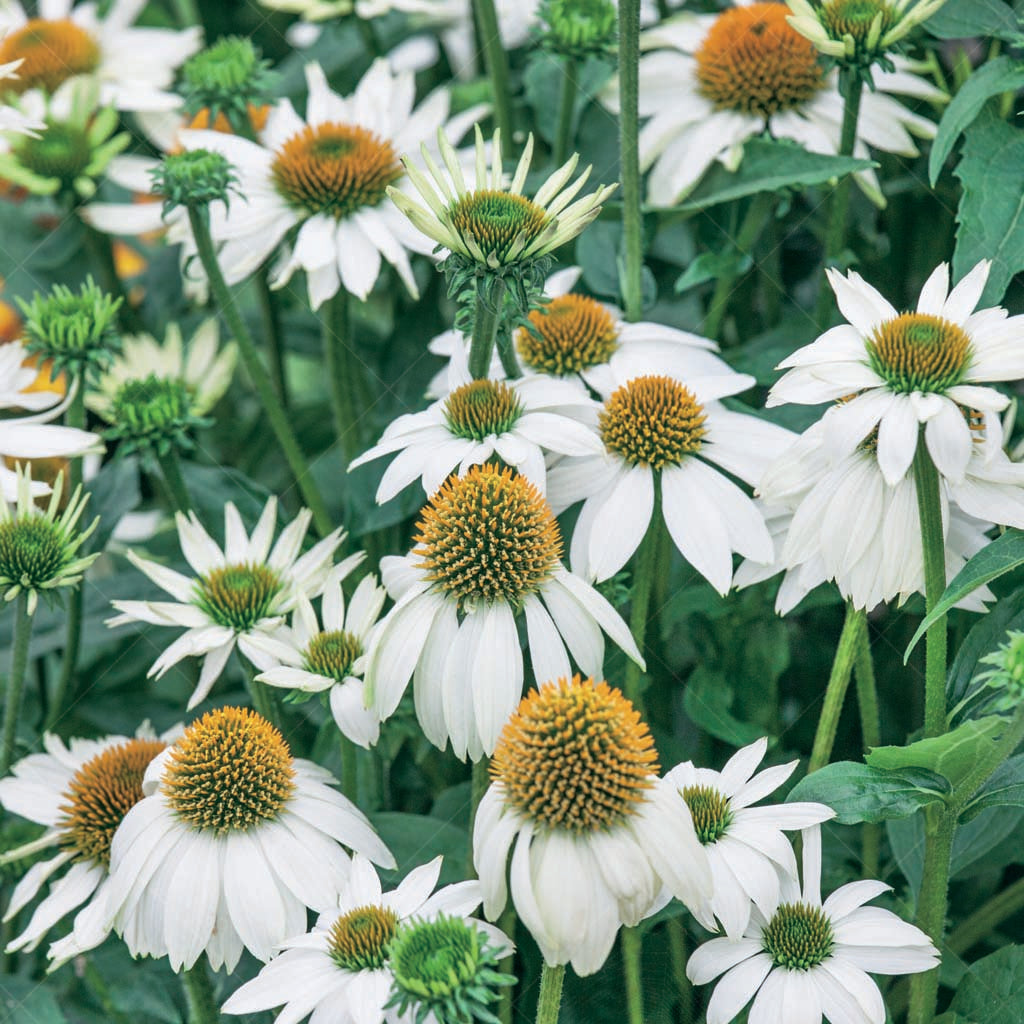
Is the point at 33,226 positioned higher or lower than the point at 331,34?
lower

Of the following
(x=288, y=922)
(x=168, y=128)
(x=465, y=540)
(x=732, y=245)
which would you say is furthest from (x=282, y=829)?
(x=168, y=128)

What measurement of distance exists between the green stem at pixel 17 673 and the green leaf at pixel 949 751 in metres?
0.45

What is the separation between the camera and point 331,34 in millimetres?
1217

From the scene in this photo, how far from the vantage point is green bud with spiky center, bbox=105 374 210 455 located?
2.62 feet

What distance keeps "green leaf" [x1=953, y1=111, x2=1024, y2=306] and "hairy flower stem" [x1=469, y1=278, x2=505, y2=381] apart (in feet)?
0.78

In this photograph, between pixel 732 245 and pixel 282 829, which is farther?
pixel 732 245

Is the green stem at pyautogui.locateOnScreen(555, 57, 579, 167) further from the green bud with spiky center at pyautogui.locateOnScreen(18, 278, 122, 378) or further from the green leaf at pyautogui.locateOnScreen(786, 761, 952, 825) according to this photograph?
the green leaf at pyautogui.locateOnScreen(786, 761, 952, 825)

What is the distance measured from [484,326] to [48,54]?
729mm

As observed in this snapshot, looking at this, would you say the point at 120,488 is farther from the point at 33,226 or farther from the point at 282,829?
the point at 33,226

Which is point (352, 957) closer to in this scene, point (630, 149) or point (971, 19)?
point (630, 149)

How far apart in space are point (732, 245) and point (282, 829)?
1.48 ft

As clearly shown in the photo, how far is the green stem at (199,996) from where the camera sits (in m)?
0.67

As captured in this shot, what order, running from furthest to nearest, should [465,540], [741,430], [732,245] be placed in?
[732,245] < [741,430] < [465,540]

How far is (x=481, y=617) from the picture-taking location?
60 centimetres
